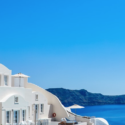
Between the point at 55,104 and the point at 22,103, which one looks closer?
the point at 22,103

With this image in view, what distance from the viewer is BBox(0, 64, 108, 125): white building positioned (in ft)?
87.1

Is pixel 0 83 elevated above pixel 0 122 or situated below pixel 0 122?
above

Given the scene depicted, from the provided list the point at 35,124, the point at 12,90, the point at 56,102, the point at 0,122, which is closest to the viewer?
the point at 0,122

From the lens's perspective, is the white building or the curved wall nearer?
the white building

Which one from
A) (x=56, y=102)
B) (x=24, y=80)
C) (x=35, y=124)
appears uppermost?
(x=24, y=80)

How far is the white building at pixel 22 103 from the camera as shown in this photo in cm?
2655

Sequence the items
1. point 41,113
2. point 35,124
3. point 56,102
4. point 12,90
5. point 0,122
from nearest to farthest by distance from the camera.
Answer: point 0,122, point 12,90, point 35,124, point 41,113, point 56,102

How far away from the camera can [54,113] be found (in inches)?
1373

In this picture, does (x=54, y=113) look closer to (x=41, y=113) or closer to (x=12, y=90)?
(x=41, y=113)

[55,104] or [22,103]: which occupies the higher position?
[22,103]

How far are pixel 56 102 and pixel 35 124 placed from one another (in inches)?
226

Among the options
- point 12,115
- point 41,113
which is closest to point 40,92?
point 41,113

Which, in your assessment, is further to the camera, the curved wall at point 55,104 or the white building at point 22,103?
the curved wall at point 55,104

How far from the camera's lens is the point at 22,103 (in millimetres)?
28422
